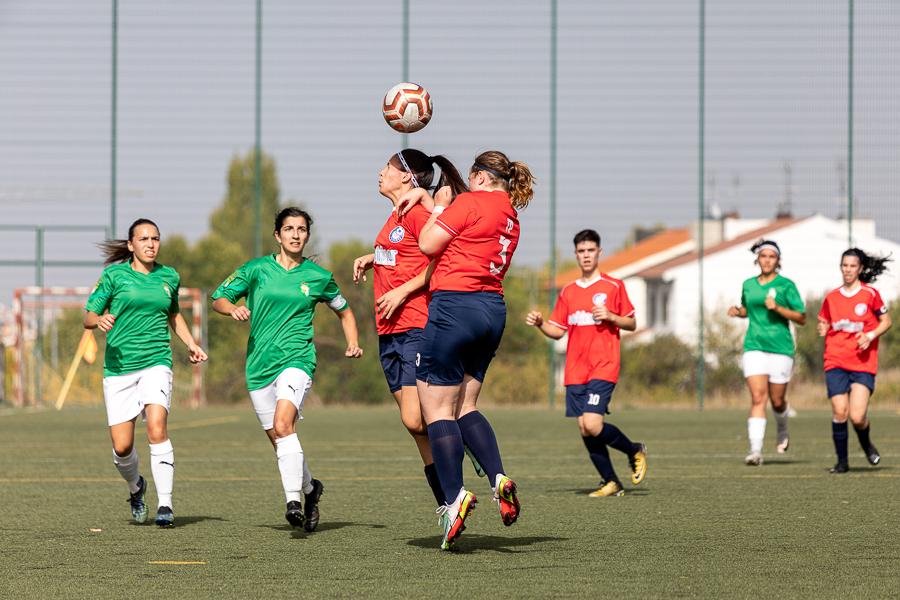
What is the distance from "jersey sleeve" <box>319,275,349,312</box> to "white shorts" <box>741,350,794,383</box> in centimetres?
565

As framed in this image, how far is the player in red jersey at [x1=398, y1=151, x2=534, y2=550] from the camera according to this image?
696cm

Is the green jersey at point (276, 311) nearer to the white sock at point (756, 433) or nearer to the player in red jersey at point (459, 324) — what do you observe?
the player in red jersey at point (459, 324)

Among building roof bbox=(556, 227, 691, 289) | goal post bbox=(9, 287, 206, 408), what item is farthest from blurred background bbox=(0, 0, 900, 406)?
building roof bbox=(556, 227, 691, 289)

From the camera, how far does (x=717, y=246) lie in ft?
149

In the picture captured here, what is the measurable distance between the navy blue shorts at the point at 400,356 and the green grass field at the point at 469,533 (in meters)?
0.84

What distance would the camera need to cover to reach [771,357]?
1323 cm

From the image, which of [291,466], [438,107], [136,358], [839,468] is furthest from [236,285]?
[438,107]

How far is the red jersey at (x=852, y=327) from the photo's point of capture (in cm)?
1233

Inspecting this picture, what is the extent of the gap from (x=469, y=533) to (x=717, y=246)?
3843 cm

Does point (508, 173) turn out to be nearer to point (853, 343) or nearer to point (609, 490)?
point (609, 490)

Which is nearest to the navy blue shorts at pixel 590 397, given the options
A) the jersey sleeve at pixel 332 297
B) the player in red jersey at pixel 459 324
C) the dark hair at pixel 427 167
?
the jersey sleeve at pixel 332 297

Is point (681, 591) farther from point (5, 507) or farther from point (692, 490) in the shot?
point (5, 507)

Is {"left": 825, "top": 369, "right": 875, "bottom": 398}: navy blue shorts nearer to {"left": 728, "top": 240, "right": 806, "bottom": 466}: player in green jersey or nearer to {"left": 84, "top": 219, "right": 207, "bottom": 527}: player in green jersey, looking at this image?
{"left": 728, "top": 240, "right": 806, "bottom": 466}: player in green jersey

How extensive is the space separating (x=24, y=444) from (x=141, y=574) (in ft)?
35.3
